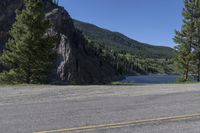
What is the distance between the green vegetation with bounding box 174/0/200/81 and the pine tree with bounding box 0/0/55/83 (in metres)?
25.6

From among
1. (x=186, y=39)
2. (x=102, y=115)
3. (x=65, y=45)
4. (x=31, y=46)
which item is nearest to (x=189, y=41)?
(x=186, y=39)

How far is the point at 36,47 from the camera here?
31.7 m

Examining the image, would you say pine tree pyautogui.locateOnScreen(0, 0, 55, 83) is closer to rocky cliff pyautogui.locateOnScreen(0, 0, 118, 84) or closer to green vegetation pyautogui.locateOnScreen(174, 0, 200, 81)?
green vegetation pyautogui.locateOnScreen(174, 0, 200, 81)

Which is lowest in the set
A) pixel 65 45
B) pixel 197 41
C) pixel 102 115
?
pixel 102 115

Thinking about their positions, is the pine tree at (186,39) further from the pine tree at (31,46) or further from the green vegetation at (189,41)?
the pine tree at (31,46)

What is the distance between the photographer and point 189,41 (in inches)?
2126

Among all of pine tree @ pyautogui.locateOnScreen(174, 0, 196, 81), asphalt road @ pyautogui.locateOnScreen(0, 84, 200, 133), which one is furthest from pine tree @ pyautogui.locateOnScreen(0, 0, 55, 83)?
pine tree @ pyautogui.locateOnScreen(174, 0, 196, 81)

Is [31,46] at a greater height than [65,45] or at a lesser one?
lesser

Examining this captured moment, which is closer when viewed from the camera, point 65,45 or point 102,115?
point 102,115

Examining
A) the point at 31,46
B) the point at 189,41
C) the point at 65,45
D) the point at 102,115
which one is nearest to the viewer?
the point at 102,115

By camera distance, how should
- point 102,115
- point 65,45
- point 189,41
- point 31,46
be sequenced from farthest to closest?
1. point 65,45
2. point 189,41
3. point 31,46
4. point 102,115

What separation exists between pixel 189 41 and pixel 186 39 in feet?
1.62

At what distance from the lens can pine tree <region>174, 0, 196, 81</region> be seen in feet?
174

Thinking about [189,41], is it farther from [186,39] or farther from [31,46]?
[31,46]
